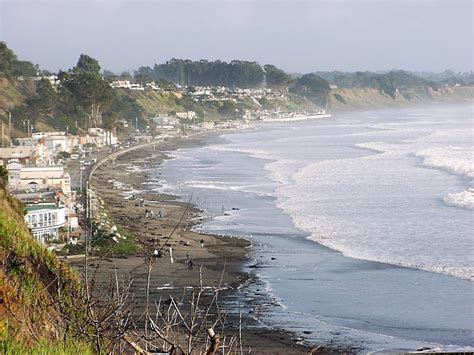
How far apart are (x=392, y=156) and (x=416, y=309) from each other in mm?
32188

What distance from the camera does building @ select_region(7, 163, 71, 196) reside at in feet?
102

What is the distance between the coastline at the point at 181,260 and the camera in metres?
13.9

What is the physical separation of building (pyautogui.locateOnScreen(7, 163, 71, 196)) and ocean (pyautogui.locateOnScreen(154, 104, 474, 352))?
15.2 ft

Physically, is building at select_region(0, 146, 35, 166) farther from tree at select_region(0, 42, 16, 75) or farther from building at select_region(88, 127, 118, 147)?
tree at select_region(0, 42, 16, 75)

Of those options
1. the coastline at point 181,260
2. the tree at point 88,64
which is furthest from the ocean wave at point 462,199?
the tree at point 88,64

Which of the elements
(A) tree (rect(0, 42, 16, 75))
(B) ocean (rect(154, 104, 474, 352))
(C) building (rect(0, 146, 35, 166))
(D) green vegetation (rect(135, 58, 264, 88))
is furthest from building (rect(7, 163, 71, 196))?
(D) green vegetation (rect(135, 58, 264, 88))

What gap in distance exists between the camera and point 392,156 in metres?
46.8

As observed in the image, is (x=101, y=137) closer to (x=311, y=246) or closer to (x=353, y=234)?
(x=353, y=234)

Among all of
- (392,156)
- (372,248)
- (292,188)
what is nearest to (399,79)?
(392,156)

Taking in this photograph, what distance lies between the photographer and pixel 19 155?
124 ft

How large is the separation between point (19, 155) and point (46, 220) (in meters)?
16.7

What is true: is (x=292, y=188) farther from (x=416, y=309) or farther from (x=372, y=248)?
(x=416, y=309)

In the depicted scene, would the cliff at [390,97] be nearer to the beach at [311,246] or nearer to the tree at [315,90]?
the tree at [315,90]

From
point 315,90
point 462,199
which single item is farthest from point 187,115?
point 462,199
